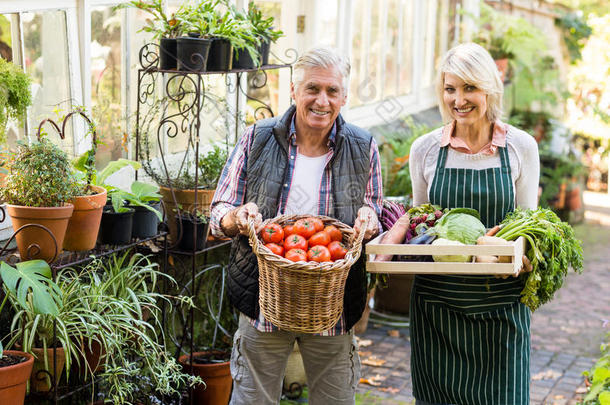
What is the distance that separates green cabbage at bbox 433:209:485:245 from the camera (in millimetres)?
3012

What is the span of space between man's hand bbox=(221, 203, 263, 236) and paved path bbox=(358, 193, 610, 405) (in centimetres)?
211

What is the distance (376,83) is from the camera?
7.43m

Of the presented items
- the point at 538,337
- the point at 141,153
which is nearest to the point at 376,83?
the point at 538,337

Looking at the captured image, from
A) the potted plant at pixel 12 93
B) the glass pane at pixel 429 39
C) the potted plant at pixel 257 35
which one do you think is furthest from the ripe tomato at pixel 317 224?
the glass pane at pixel 429 39

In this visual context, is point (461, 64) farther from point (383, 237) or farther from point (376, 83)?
point (376, 83)

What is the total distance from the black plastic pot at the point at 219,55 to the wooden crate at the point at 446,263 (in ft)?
4.71

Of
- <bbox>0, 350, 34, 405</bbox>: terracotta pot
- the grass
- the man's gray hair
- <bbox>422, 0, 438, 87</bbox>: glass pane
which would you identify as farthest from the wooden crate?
<bbox>422, 0, 438, 87</bbox>: glass pane

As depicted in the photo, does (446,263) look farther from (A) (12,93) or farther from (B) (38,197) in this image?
(A) (12,93)

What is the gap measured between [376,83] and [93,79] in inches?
148

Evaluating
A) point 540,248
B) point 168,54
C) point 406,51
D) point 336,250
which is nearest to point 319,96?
point 336,250

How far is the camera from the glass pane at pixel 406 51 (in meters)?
7.96

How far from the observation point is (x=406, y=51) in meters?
8.10

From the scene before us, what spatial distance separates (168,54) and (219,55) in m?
0.24

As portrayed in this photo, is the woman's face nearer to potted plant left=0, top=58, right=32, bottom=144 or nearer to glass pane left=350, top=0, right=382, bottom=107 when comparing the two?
potted plant left=0, top=58, right=32, bottom=144
